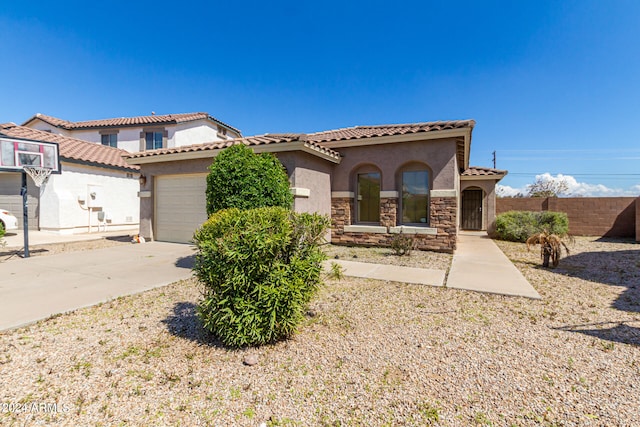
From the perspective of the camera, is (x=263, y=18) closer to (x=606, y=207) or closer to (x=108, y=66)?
(x=108, y=66)

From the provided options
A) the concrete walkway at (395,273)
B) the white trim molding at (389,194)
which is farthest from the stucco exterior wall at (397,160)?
the concrete walkway at (395,273)

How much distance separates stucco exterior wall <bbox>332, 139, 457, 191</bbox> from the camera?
9.31 m

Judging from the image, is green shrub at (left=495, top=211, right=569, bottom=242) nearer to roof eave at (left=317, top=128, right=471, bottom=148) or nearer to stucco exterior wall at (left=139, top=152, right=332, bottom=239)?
roof eave at (left=317, top=128, right=471, bottom=148)

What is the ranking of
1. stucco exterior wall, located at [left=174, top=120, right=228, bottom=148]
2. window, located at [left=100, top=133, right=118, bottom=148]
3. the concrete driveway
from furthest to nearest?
window, located at [left=100, top=133, right=118, bottom=148], stucco exterior wall, located at [left=174, top=120, right=228, bottom=148], the concrete driveway

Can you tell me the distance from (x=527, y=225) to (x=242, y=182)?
12.8 metres

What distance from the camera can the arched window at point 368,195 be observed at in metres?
10.7

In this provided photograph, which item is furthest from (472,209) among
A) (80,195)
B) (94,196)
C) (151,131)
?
(151,131)

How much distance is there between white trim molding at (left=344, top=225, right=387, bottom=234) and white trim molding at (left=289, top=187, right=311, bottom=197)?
2283 mm

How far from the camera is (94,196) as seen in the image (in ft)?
49.7

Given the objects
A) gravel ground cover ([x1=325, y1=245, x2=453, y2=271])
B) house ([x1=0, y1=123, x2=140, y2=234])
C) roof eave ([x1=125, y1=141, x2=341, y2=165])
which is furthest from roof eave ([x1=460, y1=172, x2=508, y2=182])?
house ([x1=0, y1=123, x2=140, y2=234])

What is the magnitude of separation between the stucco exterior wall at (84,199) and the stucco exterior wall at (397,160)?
13.0m

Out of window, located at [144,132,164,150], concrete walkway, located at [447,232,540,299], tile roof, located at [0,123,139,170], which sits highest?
window, located at [144,132,164,150]

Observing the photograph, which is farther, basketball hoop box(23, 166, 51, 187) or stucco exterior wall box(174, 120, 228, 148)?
stucco exterior wall box(174, 120, 228, 148)

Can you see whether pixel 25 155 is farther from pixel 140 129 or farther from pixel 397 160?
pixel 140 129
